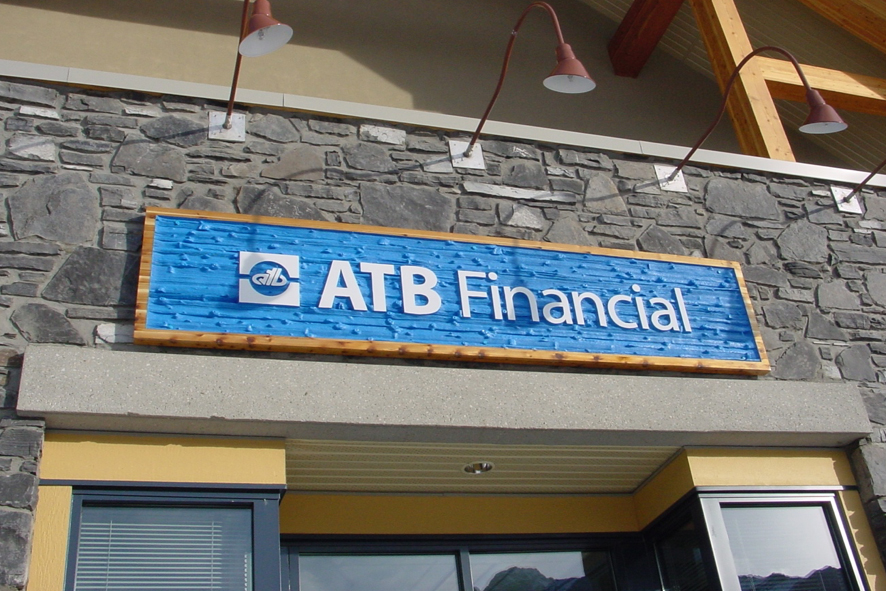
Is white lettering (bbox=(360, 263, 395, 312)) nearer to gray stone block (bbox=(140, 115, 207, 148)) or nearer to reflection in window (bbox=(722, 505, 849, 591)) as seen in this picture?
gray stone block (bbox=(140, 115, 207, 148))

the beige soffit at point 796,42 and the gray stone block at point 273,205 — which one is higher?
the beige soffit at point 796,42

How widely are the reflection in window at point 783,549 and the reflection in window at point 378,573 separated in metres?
1.43

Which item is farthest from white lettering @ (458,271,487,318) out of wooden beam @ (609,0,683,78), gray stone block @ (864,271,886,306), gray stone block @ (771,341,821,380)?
wooden beam @ (609,0,683,78)

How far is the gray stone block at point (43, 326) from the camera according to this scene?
13.7 ft

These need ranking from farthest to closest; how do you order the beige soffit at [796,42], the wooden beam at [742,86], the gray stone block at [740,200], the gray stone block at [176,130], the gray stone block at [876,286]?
the beige soffit at [796,42] → the wooden beam at [742,86] → the gray stone block at [740,200] → the gray stone block at [876,286] → the gray stone block at [176,130]

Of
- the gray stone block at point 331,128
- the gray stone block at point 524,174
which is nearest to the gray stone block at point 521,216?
the gray stone block at point 524,174

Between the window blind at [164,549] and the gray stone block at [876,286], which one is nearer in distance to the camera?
the window blind at [164,549]

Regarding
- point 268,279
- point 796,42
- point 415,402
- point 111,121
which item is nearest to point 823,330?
point 415,402

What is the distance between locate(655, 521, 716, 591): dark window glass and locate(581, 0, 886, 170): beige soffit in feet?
18.1

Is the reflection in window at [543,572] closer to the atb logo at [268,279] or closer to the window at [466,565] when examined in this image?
the window at [466,565]

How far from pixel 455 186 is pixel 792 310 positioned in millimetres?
2002

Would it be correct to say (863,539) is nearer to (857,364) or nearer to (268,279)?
(857,364)

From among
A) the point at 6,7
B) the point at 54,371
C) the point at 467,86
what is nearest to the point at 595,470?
the point at 54,371

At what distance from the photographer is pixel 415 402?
4.44 m
